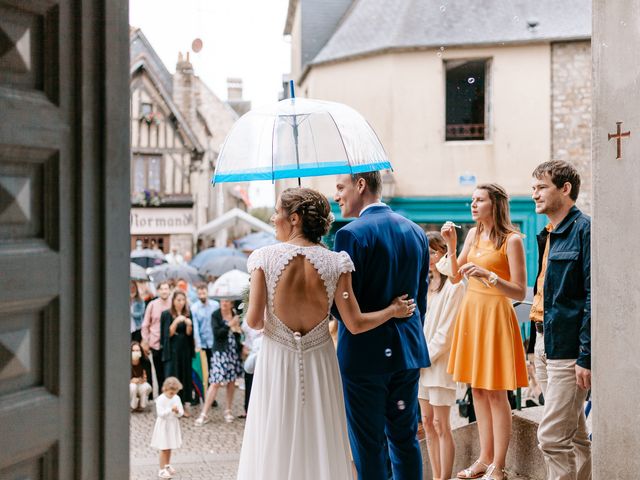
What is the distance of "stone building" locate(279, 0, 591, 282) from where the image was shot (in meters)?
16.6

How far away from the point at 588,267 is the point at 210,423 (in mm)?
6723

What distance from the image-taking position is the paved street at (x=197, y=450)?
7480 millimetres

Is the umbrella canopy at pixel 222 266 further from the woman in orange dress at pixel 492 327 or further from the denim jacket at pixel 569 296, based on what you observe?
the denim jacket at pixel 569 296

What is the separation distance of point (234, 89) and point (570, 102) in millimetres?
37457

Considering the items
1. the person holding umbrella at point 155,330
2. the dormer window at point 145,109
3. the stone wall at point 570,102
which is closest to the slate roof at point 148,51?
the dormer window at point 145,109

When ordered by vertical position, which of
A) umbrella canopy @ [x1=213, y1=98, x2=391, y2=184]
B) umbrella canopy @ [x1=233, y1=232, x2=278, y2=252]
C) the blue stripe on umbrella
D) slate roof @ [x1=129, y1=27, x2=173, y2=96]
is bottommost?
umbrella canopy @ [x1=233, y1=232, x2=278, y2=252]

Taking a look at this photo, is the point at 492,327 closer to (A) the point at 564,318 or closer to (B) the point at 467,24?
(A) the point at 564,318

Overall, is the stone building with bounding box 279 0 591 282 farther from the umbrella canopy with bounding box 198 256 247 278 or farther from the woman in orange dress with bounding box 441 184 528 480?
the woman in orange dress with bounding box 441 184 528 480

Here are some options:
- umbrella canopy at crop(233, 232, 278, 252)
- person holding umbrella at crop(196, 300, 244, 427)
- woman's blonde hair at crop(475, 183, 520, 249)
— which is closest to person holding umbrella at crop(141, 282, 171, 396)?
person holding umbrella at crop(196, 300, 244, 427)

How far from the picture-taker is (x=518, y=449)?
16.5 ft

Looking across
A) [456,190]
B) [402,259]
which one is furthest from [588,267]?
[456,190]

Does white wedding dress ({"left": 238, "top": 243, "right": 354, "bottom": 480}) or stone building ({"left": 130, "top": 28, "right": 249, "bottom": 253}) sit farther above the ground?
stone building ({"left": 130, "top": 28, "right": 249, "bottom": 253})

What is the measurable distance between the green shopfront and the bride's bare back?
40.3 feet

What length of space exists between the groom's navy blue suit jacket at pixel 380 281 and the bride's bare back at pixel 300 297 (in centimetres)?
18
